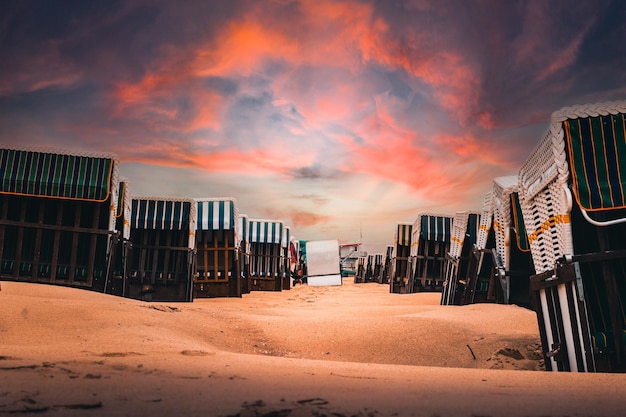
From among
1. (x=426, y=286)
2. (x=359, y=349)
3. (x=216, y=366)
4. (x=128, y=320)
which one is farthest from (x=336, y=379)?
(x=426, y=286)

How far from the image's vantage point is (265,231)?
19094 millimetres

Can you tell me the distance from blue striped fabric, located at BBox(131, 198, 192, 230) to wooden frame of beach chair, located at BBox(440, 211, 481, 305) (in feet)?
20.2

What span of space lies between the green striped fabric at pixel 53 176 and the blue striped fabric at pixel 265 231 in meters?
10.9

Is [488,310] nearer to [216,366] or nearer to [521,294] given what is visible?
[521,294]

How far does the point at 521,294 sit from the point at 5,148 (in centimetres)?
933

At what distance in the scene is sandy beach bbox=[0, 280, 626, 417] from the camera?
6.21ft

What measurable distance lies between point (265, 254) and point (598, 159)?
15862mm

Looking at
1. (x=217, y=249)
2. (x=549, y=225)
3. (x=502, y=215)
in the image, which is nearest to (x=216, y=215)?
(x=217, y=249)

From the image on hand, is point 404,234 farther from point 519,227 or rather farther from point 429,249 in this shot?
point 519,227

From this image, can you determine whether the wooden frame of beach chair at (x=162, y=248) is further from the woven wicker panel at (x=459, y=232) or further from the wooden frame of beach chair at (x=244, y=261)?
the woven wicker panel at (x=459, y=232)

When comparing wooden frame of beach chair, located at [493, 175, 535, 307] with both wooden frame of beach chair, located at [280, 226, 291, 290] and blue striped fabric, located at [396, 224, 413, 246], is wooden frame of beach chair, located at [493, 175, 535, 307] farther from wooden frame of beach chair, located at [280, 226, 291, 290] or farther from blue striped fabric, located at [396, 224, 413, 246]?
wooden frame of beach chair, located at [280, 226, 291, 290]

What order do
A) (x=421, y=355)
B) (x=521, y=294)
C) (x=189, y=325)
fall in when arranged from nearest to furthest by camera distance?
(x=421, y=355) < (x=189, y=325) < (x=521, y=294)

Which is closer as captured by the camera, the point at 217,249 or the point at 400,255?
the point at 217,249

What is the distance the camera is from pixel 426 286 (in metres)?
14.7
